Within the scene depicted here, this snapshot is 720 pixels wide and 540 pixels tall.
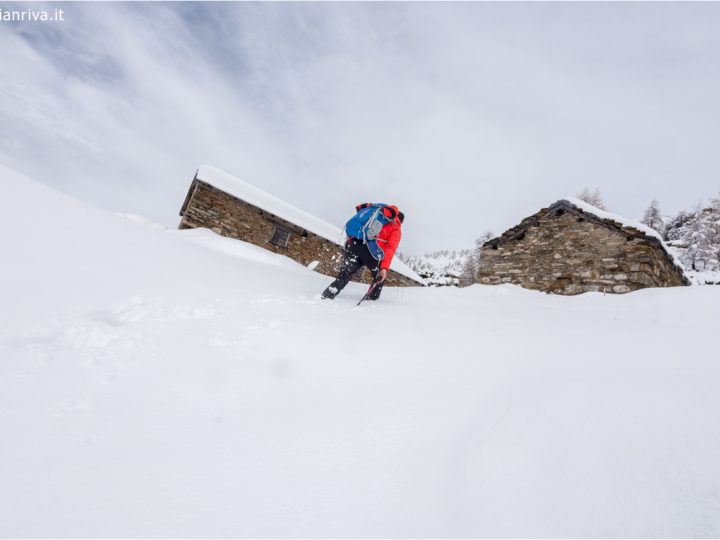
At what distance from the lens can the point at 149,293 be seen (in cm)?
266

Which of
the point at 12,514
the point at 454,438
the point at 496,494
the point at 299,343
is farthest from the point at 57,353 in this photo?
the point at 496,494

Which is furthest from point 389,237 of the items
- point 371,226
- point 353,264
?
point 353,264

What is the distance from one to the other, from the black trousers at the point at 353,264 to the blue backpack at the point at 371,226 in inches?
3.3

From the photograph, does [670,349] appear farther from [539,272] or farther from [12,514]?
[539,272]

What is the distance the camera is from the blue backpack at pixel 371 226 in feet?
13.7

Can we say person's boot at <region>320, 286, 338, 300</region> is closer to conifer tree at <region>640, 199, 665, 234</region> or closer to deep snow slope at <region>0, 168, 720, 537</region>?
deep snow slope at <region>0, 168, 720, 537</region>

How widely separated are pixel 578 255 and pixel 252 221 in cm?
1166

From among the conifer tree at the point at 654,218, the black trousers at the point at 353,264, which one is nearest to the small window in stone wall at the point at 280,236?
the black trousers at the point at 353,264

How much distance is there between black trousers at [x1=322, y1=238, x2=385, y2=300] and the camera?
417 centimetres

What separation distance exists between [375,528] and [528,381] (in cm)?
122

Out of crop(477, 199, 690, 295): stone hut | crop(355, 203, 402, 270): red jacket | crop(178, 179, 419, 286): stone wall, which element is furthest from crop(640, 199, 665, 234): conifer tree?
crop(355, 203, 402, 270): red jacket

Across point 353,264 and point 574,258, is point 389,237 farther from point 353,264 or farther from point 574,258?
point 574,258

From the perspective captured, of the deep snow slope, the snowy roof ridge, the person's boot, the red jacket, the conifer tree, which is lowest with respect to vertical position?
the deep snow slope

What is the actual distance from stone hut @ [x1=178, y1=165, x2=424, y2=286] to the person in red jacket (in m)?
7.01
